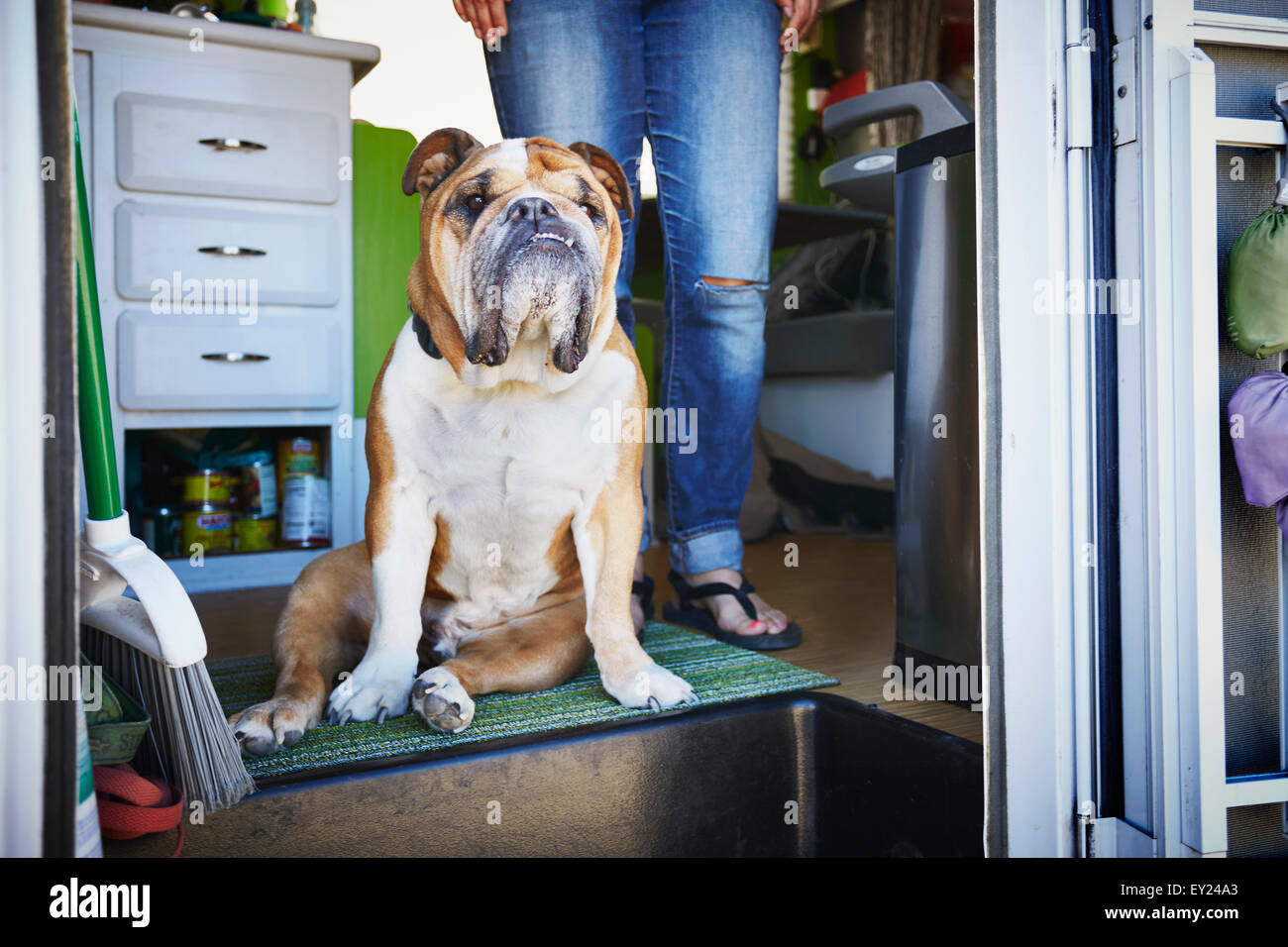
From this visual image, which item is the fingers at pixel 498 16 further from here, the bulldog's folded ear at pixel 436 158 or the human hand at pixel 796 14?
the human hand at pixel 796 14

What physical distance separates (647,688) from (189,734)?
1.69 feet

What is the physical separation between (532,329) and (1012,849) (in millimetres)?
742

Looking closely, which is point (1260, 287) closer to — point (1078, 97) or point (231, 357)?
point (1078, 97)

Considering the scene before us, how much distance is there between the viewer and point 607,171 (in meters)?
1.34

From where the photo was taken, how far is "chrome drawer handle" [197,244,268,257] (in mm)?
2066

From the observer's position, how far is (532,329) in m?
1.19

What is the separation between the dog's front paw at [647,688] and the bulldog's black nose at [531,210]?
545mm

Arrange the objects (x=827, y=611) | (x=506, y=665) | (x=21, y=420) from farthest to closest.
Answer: (x=827, y=611)
(x=506, y=665)
(x=21, y=420)

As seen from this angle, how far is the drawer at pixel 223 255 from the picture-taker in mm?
2008

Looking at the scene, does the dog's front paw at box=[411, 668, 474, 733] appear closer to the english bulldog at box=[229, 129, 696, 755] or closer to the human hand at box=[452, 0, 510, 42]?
the english bulldog at box=[229, 129, 696, 755]

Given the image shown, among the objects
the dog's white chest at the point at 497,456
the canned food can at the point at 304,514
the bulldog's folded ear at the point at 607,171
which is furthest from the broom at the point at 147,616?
the canned food can at the point at 304,514

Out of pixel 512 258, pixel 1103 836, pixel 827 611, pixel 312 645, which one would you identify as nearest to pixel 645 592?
pixel 827 611
